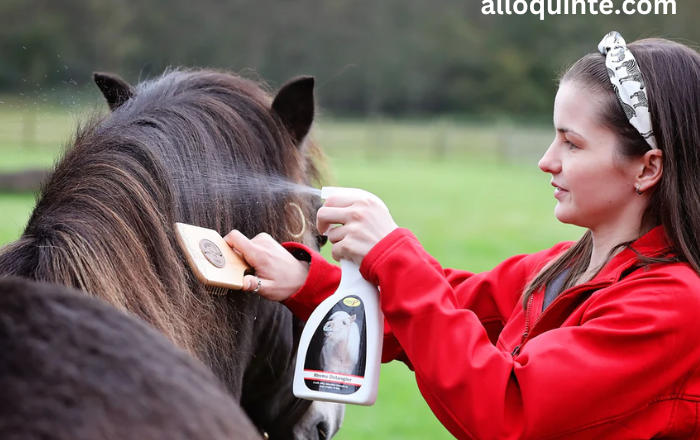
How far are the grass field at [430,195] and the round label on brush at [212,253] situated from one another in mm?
521

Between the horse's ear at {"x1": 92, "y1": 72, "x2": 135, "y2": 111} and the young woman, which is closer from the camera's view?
the young woman

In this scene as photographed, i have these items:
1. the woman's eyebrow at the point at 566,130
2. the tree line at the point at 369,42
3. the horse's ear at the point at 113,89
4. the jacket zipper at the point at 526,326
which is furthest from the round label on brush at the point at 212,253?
the tree line at the point at 369,42

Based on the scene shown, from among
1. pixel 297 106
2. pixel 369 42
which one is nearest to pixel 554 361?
pixel 297 106

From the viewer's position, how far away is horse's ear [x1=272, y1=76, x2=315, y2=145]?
2.12 metres

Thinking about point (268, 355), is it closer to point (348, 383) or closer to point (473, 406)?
point (348, 383)

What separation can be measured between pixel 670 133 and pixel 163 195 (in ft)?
4.09

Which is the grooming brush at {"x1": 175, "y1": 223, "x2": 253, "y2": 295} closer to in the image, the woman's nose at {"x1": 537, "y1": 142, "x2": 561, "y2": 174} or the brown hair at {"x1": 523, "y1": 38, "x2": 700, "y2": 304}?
the woman's nose at {"x1": 537, "y1": 142, "x2": 561, "y2": 174}

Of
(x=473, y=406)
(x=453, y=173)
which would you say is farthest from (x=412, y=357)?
(x=453, y=173)

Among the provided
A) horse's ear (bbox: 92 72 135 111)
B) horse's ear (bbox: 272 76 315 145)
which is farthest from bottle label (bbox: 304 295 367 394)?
horse's ear (bbox: 92 72 135 111)

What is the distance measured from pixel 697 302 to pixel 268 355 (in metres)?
1.17

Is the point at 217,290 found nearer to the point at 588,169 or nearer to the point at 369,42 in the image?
the point at 588,169

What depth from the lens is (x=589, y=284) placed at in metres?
1.80

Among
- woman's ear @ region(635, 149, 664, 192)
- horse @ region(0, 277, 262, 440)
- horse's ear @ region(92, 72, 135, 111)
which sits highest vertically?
horse's ear @ region(92, 72, 135, 111)

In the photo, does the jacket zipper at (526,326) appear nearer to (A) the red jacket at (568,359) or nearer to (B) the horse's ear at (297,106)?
(A) the red jacket at (568,359)
